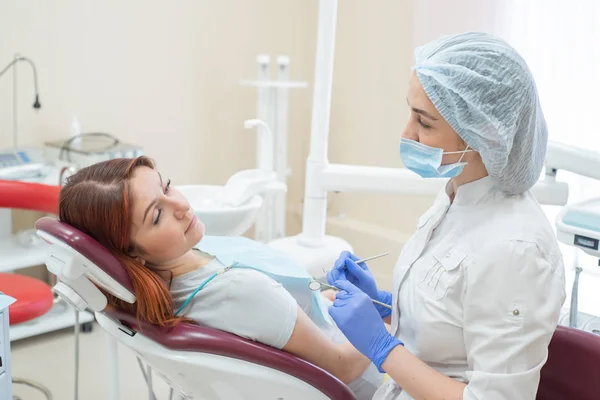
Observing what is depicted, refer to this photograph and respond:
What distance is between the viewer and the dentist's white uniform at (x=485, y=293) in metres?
1.08

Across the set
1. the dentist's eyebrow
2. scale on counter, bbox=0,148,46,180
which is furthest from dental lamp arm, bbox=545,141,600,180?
scale on counter, bbox=0,148,46,180

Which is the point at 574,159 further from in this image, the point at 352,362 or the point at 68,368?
the point at 68,368

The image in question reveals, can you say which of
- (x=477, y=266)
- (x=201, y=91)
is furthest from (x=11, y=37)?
(x=477, y=266)

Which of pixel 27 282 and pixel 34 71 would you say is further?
pixel 34 71

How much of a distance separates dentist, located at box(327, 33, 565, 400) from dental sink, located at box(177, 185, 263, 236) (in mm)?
835

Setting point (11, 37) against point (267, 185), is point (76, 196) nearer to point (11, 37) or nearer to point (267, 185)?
point (267, 185)

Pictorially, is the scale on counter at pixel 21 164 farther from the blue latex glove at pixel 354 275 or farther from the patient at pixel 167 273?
the blue latex glove at pixel 354 275

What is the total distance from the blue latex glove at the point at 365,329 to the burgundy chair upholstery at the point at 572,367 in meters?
0.36

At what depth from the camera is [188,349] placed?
3.89ft

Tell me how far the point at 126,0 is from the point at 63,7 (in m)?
0.30

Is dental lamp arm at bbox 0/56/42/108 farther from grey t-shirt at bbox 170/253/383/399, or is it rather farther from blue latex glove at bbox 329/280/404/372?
blue latex glove at bbox 329/280/404/372

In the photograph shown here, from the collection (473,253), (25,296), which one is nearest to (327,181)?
(25,296)

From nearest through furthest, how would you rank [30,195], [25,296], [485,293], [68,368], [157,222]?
[485,293] < [157,222] < [30,195] < [25,296] < [68,368]

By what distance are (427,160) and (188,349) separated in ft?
1.79
